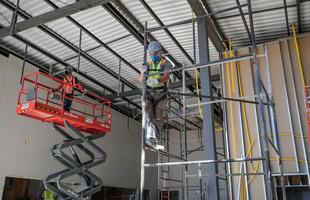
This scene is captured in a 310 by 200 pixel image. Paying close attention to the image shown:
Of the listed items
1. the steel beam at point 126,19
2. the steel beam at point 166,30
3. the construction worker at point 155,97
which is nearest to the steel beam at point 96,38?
the steel beam at point 126,19

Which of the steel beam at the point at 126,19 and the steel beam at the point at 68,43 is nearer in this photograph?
the steel beam at the point at 126,19

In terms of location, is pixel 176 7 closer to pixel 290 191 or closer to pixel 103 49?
pixel 103 49

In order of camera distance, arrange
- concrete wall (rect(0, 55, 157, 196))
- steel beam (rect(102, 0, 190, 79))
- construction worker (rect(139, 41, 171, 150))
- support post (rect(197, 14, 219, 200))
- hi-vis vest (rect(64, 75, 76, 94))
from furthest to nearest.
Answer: concrete wall (rect(0, 55, 157, 196)) < hi-vis vest (rect(64, 75, 76, 94)) < steel beam (rect(102, 0, 190, 79)) < support post (rect(197, 14, 219, 200)) < construction worker (rect(139, 41, 171, 150))

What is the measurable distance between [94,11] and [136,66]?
4.17m

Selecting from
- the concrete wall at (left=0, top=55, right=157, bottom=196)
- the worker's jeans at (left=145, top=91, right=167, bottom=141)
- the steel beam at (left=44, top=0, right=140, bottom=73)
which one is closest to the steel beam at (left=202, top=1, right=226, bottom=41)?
the worker's jeans at (left=145, top=91, right=167, bottom=141)

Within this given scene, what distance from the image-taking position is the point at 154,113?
6840 millimetres

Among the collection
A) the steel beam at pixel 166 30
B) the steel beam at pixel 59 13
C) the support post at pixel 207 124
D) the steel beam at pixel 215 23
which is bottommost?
the support post at pixel 207 124

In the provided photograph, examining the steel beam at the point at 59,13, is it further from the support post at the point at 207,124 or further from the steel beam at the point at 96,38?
the support post at the point at 207,124

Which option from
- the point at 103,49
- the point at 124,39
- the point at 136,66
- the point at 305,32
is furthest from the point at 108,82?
the point at 305,32

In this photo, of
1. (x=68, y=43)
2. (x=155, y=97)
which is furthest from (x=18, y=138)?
(x=155, y=97)

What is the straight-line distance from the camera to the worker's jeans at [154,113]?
655 cm

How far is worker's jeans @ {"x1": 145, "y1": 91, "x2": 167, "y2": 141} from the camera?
21.5 feet

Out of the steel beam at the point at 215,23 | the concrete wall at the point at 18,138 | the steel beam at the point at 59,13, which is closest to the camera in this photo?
the steel beam at the point at 59,13

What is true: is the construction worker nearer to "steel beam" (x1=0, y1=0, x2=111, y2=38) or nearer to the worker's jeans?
the worker's jeans
